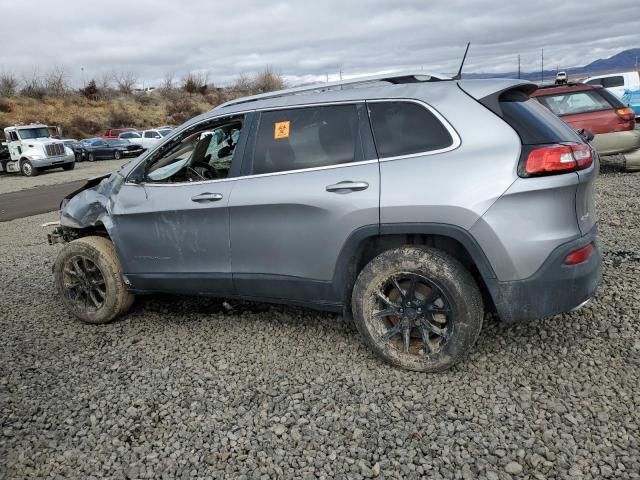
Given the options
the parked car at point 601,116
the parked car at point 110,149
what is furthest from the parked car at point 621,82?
the parked car at point 110,149

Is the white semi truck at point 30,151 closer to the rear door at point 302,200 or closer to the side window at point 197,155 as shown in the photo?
the side window at point 197,155

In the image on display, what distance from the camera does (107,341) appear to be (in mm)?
4223

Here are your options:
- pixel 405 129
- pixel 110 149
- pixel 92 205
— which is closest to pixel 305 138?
pixel 405 129

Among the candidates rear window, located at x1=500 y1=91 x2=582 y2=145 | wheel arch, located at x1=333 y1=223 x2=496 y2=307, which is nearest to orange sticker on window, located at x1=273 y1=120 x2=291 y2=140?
wheel arch, located at x1=333 y1=223 x2=496 y2=307

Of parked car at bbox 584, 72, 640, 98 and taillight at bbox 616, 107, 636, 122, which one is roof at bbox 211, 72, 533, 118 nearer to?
taillight at bbox 616, 107, 636, 122

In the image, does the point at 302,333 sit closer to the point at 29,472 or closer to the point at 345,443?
the point at 345,443

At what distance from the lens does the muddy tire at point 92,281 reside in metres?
4.39

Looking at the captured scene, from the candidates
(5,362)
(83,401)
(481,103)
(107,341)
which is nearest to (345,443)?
(83,401)

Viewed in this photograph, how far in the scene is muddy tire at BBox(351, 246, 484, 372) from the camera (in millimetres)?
3130

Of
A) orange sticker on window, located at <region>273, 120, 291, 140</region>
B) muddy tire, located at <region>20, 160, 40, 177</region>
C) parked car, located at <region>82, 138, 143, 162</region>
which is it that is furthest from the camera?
parked car, located at <region>82, 138, 143, 162</region>

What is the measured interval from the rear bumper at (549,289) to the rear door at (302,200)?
864 millimetres

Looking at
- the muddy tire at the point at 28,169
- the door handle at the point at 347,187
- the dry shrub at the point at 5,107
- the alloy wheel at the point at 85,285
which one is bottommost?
the muddy tire at the point at 28,169

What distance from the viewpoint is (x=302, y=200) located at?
3.44 metres

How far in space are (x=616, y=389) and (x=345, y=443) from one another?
156 centimetres
